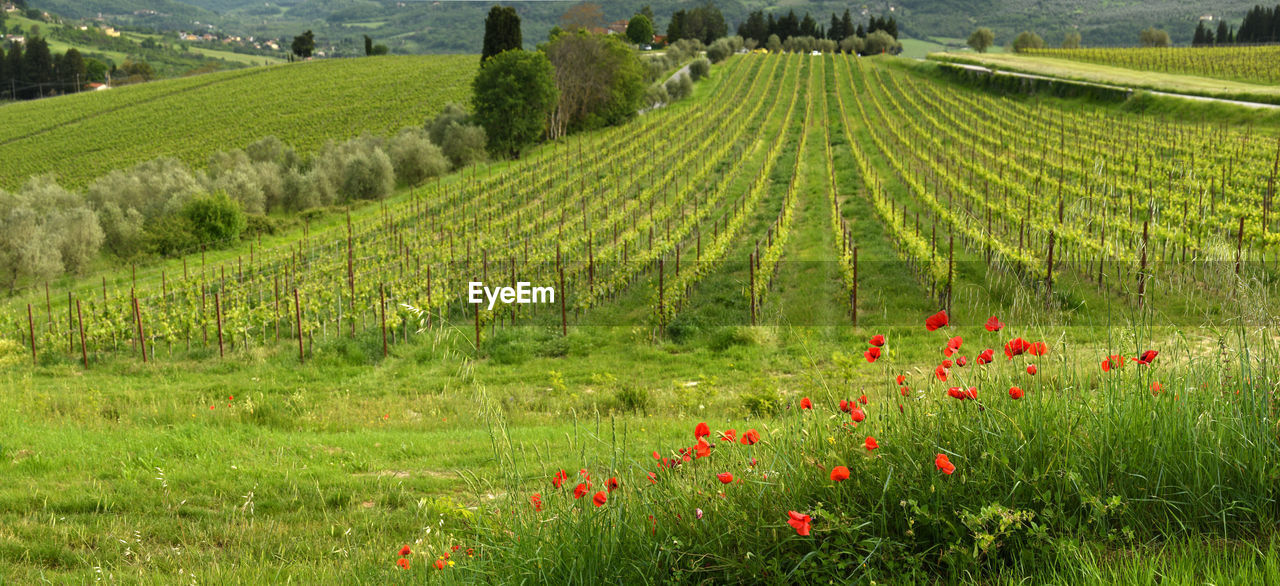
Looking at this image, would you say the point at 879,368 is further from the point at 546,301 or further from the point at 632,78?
the point at 632,78

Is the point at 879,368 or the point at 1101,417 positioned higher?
the point at 1101,417

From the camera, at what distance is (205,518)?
5.84 metres

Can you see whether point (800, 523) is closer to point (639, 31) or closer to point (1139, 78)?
point (1139, 78)

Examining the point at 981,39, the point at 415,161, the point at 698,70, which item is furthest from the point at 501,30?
the point at 981,39

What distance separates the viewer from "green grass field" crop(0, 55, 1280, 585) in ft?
11.2

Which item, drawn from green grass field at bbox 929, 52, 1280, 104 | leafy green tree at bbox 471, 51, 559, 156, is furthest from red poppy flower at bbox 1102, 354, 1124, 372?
green grass field at bbox 929, 52, 1280, 104

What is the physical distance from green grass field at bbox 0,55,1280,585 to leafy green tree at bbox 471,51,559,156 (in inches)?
872

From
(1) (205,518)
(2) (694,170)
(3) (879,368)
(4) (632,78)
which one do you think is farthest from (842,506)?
(4) (632,78)

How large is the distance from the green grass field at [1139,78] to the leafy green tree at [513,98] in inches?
1411

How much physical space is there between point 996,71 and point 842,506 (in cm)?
7085

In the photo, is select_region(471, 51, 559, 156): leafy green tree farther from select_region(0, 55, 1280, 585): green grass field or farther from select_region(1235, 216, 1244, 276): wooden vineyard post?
select_region(1235, 216, 1244, 276): wooden vineyard post

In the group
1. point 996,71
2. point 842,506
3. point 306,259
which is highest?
point 996,71

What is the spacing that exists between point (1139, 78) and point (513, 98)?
43240 mm

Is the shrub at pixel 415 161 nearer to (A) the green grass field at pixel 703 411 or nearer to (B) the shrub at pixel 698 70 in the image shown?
(A) the green grass field at pixel 703 411
